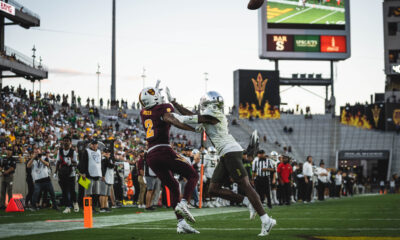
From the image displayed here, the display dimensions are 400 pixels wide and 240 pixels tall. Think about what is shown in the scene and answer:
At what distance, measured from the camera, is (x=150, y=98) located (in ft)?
27.4

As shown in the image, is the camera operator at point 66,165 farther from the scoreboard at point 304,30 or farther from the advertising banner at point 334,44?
the advertising banner at point 334,44

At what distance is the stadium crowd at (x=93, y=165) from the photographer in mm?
15344

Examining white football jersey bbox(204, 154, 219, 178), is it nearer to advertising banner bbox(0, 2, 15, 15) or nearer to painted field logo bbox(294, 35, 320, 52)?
advertising banner bbox(0, 2, 15, 15)

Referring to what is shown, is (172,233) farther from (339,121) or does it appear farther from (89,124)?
(339,121)

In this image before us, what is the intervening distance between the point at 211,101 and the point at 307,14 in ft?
160

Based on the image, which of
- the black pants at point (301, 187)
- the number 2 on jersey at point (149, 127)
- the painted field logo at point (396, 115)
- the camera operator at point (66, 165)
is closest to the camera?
the number 2 on jersey at point (149, 127)

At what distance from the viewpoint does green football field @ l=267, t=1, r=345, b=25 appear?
5334 cm

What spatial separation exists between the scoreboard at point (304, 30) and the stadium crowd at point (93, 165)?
17078mm

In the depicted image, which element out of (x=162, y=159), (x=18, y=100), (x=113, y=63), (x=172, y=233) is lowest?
(x=172, y=233)

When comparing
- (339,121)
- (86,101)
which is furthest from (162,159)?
(339,121)

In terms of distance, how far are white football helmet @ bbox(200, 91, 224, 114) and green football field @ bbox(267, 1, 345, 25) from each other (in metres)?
46.5

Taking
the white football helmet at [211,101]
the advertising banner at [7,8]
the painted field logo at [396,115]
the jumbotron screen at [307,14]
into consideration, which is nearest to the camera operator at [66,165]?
the white football helmet at [211,101]

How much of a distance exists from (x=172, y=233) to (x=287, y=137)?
1945 inches

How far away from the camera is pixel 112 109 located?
46.8 metres
